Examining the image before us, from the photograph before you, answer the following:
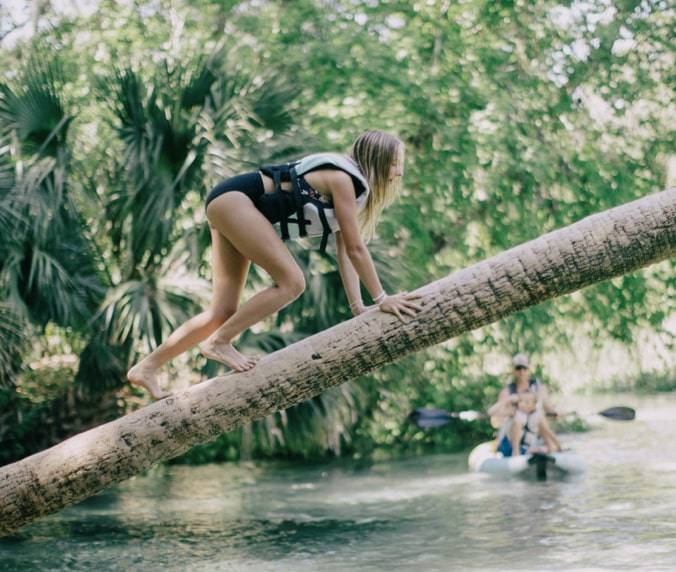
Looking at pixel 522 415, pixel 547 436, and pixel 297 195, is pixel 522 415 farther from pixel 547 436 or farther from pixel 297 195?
pixel 297 195

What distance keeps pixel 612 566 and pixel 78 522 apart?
5.32 meters

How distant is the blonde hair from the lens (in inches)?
188

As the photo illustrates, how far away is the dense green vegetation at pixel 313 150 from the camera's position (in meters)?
11.2

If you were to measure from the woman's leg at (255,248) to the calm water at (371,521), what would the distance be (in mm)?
3899

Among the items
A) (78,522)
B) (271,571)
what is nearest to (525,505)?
(271,571)

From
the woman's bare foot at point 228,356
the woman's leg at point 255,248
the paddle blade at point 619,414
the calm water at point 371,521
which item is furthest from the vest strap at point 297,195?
the paddle blade at point 619,414

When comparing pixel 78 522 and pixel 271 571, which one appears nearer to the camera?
pixel 271 571

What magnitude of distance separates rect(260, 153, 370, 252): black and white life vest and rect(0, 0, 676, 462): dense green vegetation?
5956 mm

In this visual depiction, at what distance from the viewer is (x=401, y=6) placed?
1553 cm

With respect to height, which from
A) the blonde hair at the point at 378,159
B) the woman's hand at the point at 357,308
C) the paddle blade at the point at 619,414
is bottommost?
the paddle blade at the point at 619,414

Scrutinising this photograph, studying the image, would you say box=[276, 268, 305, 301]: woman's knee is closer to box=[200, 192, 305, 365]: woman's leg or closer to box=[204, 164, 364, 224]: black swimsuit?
box=[200, 192, 305, 365]: woman's leg

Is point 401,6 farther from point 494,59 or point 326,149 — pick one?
point 326,149

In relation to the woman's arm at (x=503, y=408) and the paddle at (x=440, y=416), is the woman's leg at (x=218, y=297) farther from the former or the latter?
the paddle at (x=440, y=416)

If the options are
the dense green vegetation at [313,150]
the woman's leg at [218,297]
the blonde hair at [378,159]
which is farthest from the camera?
the dense green vegetation at [313,150]
